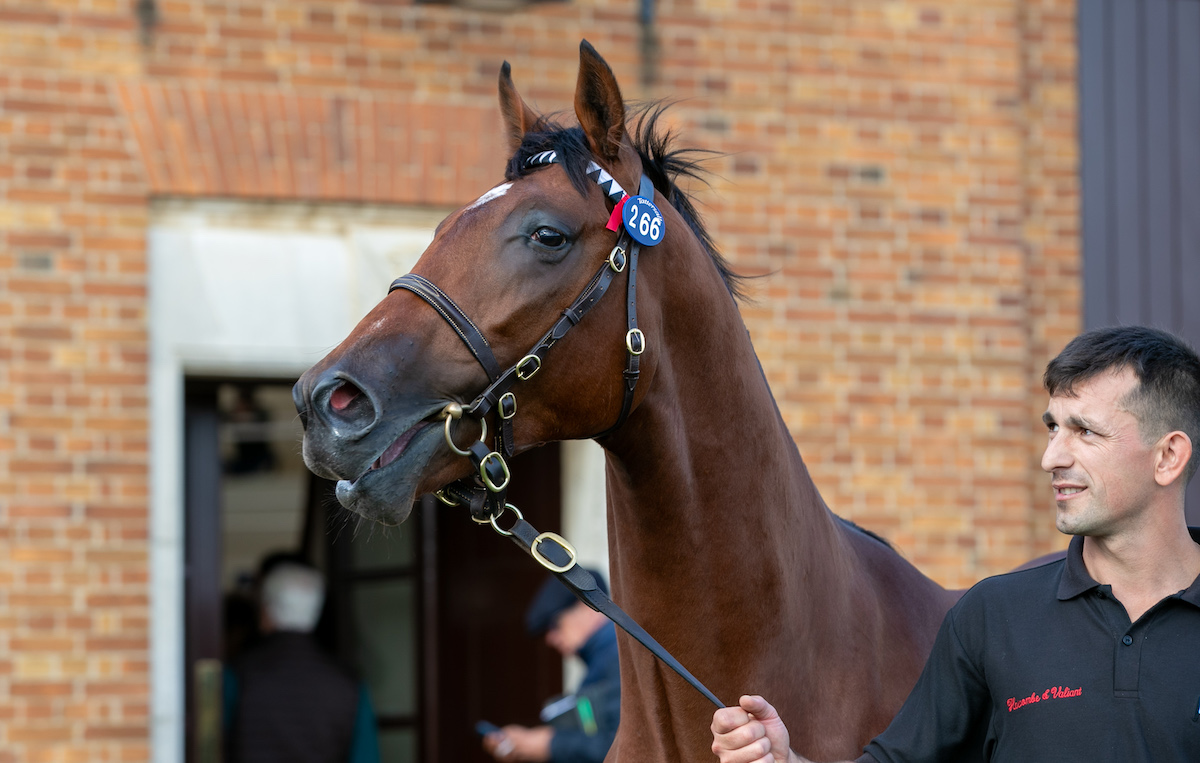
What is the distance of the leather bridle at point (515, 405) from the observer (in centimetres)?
220

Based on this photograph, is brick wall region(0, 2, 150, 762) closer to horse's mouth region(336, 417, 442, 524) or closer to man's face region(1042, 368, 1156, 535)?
horse's mouth region(336, 417, 442, 524)

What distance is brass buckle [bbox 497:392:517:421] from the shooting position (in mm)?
2219

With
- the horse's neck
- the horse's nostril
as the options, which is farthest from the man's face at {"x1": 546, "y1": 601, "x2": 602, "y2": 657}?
the horse's nostril

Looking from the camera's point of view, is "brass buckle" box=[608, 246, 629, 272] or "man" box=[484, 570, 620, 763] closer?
"brass buckle" box=[608, 246, 629, 272]

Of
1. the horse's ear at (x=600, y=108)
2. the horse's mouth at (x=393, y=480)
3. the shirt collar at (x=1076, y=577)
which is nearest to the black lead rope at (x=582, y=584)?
the horse's mouth at (x=393, y=480)

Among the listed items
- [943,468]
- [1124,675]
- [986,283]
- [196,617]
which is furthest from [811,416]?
[1124,675]

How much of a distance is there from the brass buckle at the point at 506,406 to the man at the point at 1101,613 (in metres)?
0.62

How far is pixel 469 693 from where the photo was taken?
705 centimetres

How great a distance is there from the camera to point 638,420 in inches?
94.0

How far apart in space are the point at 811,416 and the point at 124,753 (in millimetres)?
3208

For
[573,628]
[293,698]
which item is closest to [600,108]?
[573,628]

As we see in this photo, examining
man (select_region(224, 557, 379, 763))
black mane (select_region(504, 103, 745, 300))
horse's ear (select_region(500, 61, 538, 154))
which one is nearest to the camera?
black mane (select_region(504, 103, 745, 300))

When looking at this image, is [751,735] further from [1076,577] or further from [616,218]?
[616,218]

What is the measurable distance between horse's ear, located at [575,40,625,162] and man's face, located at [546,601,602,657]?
2683mm
